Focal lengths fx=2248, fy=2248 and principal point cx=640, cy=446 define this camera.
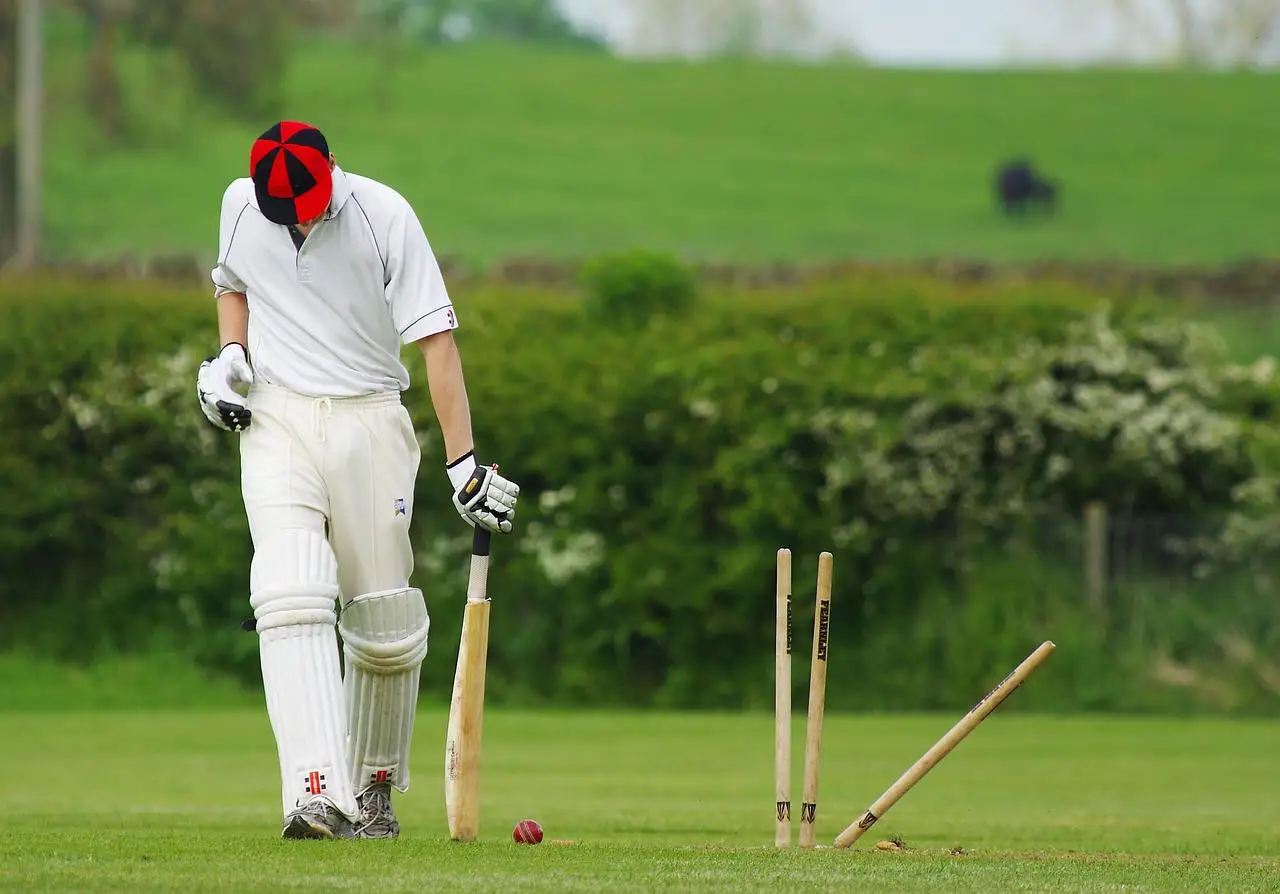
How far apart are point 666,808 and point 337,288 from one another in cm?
340

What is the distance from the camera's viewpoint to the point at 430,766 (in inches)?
450

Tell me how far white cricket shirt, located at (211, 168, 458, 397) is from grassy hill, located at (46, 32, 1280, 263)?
25.7 meters

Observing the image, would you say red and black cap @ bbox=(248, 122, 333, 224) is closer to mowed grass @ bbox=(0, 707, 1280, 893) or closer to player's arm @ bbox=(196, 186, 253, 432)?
player's arm @ bbox=(196, 186, 253, 432)

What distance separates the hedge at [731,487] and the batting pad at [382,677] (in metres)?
8.78

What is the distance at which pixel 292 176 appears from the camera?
6.04 metres

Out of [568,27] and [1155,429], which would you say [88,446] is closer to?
[1155,429]

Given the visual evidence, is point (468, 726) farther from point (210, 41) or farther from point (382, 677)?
point (210, 41)

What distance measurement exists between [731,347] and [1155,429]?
2.95 meters

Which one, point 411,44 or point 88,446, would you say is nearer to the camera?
point 88,446

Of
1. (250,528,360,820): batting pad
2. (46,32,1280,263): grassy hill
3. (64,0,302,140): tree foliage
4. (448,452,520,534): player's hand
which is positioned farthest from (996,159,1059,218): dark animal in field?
(250,528,360,820): batting pad

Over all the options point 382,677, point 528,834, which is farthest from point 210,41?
point 528,834

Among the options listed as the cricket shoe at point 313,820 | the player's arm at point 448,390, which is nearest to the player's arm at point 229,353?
the player's arm at point 448,390

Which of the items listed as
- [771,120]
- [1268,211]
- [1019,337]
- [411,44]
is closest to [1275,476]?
[1019,337]

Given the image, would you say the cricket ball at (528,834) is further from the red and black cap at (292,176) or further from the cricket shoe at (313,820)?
the red and black cap at (292,176)
